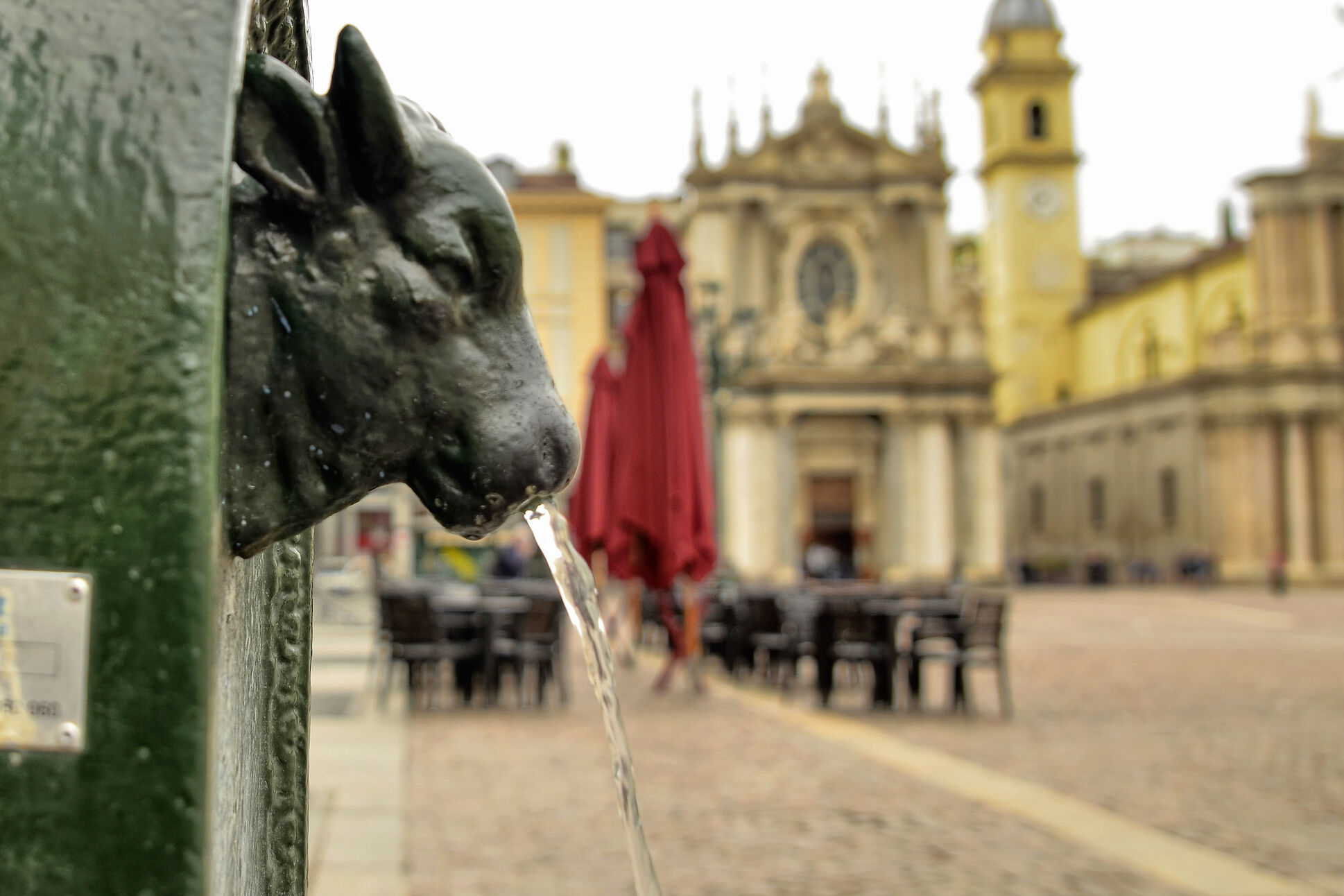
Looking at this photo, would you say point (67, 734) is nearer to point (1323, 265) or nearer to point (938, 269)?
point (938, 269)

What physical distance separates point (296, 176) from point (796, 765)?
22.5ft

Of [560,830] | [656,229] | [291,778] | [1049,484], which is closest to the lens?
[291,778]

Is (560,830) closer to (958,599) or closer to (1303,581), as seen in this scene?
(958,599)

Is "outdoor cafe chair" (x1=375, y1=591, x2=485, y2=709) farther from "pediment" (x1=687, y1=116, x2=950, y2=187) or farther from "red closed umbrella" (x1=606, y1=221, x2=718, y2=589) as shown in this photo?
"pediment" (x1=687, y1=116, x2=950, y2=187)

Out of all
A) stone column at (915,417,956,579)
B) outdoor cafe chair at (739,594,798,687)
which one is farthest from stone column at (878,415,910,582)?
outdoor cafe chair at (739,594,798,687)

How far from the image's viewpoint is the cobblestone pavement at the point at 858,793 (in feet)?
15.5

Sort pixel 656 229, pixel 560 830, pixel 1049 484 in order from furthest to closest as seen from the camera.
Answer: pixel 1049 484 → pixel 656 229 → pixel 560 830

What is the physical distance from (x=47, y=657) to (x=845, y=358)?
42282 mm

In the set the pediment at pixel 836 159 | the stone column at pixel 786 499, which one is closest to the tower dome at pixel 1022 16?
the pediment at pixel 836 159

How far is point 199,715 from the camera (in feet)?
2.45

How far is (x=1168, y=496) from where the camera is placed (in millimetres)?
Answer: 49094

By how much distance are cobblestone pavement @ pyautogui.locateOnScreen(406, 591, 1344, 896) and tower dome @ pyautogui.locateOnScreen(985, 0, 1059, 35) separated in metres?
53.1

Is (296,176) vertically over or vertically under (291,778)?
over

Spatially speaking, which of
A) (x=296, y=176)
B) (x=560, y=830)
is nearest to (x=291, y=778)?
(x=296, y=176)
